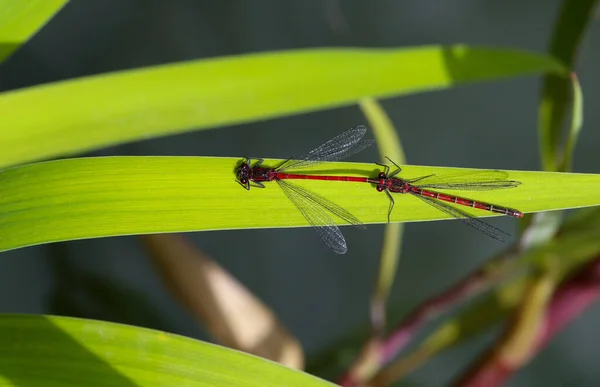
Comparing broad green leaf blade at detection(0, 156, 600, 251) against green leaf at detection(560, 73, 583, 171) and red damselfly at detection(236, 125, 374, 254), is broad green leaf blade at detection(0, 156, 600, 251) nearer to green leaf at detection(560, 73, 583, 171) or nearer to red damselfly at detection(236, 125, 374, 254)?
red damselfly at detection(236, 125, 374, 254)

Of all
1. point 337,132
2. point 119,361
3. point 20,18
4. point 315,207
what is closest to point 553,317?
point 315,207

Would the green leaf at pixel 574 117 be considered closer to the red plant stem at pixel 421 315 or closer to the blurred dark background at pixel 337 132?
the red plant stem at pixel 421 315

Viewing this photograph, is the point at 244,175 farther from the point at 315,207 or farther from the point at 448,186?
the point at 448,186

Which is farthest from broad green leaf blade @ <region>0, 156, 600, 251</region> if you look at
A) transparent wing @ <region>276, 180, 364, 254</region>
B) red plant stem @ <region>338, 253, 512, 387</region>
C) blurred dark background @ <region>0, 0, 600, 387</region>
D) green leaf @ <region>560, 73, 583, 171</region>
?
blurred dark background @ <region>0, 0, 600, 387</region>

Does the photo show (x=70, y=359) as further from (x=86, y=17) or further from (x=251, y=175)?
(x=86, y=17)

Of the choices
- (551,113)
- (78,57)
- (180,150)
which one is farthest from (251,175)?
(78,57)

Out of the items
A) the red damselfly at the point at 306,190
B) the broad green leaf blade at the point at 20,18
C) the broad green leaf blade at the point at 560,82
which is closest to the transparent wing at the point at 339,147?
the red damselfly at the point at 306,190
